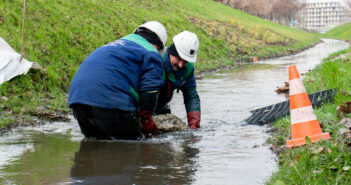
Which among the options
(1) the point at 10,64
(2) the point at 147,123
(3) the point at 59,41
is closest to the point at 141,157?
(2) the point at 147,123

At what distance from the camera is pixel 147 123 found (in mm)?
6348

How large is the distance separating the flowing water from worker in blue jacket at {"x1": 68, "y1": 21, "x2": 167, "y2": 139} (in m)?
0.37

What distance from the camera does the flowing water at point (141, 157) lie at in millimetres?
4371

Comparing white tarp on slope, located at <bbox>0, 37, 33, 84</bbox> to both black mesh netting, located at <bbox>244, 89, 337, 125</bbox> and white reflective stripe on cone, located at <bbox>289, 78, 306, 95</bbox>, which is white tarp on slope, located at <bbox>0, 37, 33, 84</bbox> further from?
white reflective stripe on cone, located at <bbox>289, 78, 306, 95</bbox>

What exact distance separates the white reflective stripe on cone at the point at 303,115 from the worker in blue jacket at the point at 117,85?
66.6 inches

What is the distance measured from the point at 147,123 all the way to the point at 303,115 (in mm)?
2273

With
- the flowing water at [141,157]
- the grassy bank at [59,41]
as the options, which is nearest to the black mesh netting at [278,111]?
the flowing water at [141,157]

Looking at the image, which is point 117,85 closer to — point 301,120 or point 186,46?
point 186,46

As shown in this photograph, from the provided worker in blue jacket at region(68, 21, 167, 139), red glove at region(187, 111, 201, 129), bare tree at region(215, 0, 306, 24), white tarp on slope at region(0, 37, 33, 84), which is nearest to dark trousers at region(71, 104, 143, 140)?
worker in blue jacket at region(68, 21, 167, 139)

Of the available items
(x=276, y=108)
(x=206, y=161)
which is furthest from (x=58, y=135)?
(x=276, y=108)

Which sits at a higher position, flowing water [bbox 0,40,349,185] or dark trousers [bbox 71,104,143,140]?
dark trousers [bbox 71,104,143,140]

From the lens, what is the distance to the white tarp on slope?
27.7ft

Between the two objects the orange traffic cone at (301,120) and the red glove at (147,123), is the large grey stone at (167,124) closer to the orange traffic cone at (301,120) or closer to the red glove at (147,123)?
the red glove at (147,123)

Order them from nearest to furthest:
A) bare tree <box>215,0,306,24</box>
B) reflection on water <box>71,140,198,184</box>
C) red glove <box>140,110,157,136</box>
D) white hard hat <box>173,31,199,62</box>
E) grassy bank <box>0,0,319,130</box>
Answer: reflection on water <box>71,140,198,184</box>, red glove <box>140,110,157,136</box>, white hard hat <box>173,31,199,62</box>, grassy bank <box>0,0,319,130</box>, bare tree <box>215,0,306,24</box>
